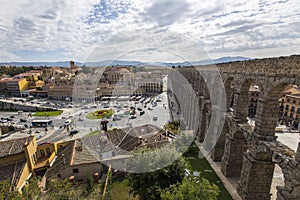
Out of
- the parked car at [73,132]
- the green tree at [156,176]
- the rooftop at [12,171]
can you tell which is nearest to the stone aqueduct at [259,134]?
the green tree at [156,176]

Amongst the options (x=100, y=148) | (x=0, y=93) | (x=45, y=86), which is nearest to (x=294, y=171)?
(x=100, y=148)

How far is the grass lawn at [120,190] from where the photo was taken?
43.9ft

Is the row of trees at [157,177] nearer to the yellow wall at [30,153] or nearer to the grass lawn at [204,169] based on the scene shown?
the grass lawn at [204,169]

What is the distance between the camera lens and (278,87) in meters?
8.84

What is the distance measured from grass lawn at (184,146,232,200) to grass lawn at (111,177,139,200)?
610 centimetres

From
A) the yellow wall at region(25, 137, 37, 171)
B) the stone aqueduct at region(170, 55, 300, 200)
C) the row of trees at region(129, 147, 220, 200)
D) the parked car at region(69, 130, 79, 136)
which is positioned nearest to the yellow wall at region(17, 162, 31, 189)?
the yellow wall at region(25, 137, 37, 171)

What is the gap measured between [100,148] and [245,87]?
558 inches

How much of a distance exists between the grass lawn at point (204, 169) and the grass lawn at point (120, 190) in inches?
240

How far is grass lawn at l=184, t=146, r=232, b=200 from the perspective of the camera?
13.0m

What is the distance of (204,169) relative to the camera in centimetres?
1625

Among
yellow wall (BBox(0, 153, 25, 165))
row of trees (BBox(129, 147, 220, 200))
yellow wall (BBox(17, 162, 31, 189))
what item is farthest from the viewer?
yellow wall (BBox(0, 153, 25, 165))

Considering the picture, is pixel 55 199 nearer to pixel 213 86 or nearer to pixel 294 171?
pixel 294 171

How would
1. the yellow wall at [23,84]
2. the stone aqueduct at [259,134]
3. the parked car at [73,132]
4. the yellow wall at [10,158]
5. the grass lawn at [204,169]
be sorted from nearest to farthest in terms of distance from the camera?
the stone aqueduct at [259,134] → the grass lawn at [204,169] → the yellow wall at [10,158] → the parked car at [73,132] → the yellow wall at [23,84]

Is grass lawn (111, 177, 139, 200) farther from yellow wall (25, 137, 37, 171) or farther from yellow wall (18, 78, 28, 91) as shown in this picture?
yellow wall (18, 78, 28, 91)
